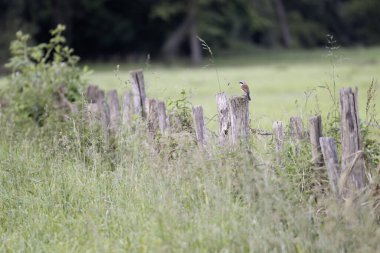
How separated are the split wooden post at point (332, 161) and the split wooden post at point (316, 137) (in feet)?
0.70

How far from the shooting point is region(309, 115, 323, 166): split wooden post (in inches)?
221

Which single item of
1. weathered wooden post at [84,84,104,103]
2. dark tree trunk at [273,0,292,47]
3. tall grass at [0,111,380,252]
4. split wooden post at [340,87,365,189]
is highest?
dark tree trunk at [273,0,292,47]

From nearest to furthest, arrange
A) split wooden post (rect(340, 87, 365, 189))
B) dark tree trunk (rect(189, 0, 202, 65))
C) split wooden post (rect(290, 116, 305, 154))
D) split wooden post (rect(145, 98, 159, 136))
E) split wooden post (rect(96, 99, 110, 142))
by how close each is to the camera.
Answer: split wooden post (rect(340, 87, 365, 189)), split wooden post (rect(290, 116, 305, 154)), split wooden post (rect(145, 98, 159, 136)), split wooden post (rect(96, 99, 110, 142)), dark tree trunk (rect(189, 0, 202, 65))

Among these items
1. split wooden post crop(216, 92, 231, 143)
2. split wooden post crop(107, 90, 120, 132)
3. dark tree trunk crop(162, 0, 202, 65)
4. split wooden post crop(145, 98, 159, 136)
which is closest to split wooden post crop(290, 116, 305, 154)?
split wooden post crop(216, 92, 231, 143)

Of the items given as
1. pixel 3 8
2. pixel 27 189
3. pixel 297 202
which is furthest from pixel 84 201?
pixel 3 8

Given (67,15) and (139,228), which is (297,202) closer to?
(139,228)

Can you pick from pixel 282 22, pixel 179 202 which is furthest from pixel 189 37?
pixel 179 202

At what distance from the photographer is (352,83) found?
20.4 m

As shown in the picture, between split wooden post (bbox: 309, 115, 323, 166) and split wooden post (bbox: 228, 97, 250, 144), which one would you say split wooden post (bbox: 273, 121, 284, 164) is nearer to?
split wooden post (bbox: 228, 97, 250, 144)

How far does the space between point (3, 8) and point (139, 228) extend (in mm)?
42030

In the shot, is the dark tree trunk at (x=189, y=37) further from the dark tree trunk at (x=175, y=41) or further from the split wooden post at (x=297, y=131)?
the split wooden post at (x=297, y=131)

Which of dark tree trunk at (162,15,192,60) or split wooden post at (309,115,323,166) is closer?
split wooden post at (309,115,323,166)

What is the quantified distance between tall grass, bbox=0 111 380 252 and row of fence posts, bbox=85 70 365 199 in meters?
0.13

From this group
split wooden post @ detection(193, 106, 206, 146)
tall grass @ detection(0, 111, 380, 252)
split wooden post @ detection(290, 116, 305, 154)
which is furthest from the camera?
split wooden post @ detection(193, 106, 206, 146)
